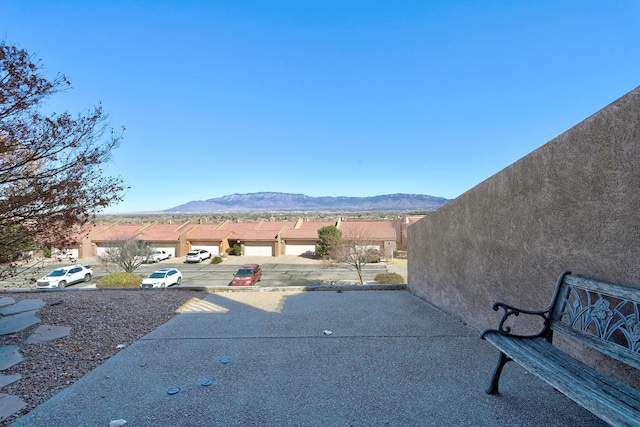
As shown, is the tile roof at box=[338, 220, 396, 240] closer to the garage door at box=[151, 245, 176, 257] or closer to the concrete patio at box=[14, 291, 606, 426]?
the garage door at box=[151, 245, 176, 257]

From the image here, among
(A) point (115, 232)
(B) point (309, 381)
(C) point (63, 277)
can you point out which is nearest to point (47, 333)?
(B) point (309, 381)

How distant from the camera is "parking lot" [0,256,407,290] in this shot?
21.8 meters

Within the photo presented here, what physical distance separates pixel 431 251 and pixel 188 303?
5018mm

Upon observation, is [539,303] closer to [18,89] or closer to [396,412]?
[396,412]

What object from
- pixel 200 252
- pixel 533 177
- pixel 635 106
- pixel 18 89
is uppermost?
pixel 18 89

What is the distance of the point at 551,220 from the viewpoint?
3.35 m

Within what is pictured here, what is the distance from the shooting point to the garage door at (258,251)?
3688cm

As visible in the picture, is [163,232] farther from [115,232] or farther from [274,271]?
[274,271]

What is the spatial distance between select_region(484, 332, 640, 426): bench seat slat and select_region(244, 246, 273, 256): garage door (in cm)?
3474

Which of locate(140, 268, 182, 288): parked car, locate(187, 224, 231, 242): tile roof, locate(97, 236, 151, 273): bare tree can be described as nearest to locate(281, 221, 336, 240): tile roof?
locate(187, 224, 231, 242): tile roof

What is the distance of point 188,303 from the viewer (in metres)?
6.99

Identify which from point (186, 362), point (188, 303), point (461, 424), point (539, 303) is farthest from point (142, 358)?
point (539, 303)

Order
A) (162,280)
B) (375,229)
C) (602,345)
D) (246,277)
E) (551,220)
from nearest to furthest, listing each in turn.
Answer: (602,345)
(551,220)
(162,280)
(246,277)
(375,229)

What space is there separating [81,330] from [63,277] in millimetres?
17472
